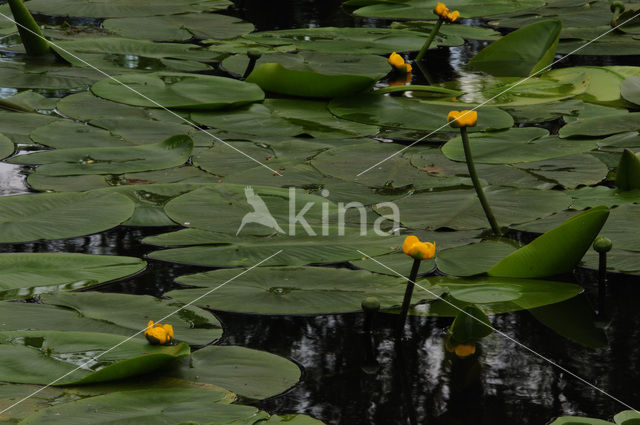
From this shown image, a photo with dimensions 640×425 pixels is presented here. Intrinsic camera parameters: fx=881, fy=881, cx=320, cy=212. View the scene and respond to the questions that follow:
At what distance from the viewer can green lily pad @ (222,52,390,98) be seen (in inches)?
109

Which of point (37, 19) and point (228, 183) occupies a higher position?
point (37, 19)

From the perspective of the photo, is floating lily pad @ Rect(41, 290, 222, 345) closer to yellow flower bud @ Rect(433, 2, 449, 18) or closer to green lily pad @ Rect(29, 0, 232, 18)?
yellow flower bud @ Rect(433, 2, 449, 18)

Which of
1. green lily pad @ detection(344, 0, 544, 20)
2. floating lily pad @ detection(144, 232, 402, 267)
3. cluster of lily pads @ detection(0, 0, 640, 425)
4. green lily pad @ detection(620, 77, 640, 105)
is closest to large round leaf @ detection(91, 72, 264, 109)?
cluster of lily pads @ detection(0, 0, 640, 425)

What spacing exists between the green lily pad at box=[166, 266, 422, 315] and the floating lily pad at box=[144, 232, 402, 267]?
5 cm

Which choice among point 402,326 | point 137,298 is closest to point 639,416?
point 402,326

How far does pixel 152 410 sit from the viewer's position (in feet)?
3.92

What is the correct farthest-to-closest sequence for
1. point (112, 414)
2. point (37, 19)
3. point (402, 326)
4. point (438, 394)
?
point (37, 19)
point (402, 326)
point (438, 394)
point (112, 414)

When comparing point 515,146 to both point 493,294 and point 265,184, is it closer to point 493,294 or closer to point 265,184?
point 265,184

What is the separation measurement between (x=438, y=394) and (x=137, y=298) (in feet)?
1.84

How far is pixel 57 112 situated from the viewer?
2.70 meters

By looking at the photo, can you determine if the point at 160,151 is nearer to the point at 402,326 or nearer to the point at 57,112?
the point at 57,112

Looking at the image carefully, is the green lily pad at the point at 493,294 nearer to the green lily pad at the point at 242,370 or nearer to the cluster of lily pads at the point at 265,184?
the cluster of lily pads at the point at 265,184

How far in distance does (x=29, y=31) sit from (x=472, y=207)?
189 centimetres

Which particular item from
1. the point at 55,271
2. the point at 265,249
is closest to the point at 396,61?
the point at 265,249
